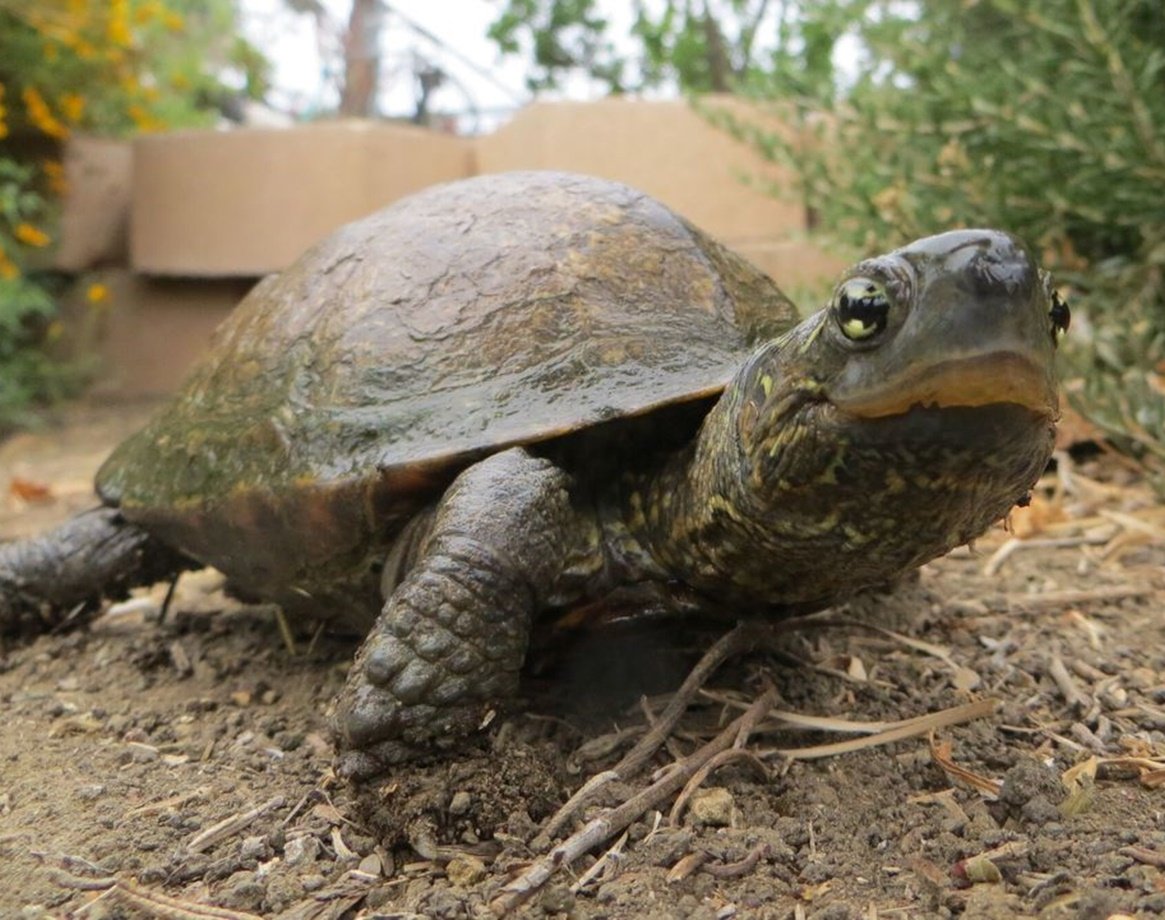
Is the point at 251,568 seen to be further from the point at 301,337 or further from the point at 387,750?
the point at 387,750

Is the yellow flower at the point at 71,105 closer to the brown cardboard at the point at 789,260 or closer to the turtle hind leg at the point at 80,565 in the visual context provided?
the brown cardboard at the point at 789,260

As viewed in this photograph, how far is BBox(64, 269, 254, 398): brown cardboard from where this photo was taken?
7961 millimetres

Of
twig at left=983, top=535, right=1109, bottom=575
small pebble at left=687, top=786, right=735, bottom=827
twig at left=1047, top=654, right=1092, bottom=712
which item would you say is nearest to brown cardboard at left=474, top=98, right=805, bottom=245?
twig at left=983, top=535, right=1109, bottom=575

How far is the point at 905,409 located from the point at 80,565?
2185 millimetres

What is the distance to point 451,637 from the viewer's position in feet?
5.36

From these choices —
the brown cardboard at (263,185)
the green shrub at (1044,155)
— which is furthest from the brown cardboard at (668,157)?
the green shrub at (1044,155)

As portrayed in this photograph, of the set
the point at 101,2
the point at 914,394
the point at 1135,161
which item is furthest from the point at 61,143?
the point at 914,394

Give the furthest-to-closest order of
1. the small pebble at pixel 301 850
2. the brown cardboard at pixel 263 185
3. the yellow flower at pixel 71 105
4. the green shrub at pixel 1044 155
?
the brown cardboard at pixel 263 185 → the yellow flower at pixel 71 105 → the green shrub at pixel 1044 155 → the small pebble at pixel 301 850

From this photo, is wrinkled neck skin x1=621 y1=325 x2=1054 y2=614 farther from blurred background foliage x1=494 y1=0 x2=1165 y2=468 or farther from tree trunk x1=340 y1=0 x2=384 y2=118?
tree trunk x1=340 y1=0 x2=384 y2=118

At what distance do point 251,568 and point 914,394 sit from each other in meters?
1.54

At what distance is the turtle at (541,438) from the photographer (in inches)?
51.2

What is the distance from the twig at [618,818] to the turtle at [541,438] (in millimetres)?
196

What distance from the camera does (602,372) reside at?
194 cm

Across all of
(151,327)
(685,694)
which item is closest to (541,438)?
(685,694)
